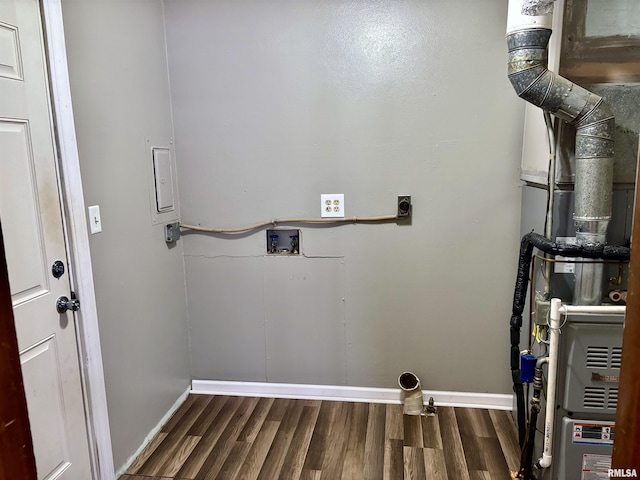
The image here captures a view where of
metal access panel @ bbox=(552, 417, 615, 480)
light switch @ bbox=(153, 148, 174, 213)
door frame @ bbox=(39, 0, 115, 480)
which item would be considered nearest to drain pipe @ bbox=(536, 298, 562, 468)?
metal access panel @ bbox=(552, 417, 615, 480)

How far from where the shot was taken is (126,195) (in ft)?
6.98

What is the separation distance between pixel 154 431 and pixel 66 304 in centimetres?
102

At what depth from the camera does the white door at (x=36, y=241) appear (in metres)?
1.49

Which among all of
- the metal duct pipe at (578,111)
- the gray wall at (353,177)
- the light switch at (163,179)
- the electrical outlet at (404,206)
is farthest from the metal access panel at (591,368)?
the light switch at (163,179)

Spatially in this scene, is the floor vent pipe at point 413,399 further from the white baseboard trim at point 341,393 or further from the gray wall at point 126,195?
the gray wall at point 126,195

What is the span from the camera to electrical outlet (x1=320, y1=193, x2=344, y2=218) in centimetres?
250

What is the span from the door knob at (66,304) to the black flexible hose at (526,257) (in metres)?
1.85

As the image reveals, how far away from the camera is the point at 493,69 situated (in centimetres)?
229

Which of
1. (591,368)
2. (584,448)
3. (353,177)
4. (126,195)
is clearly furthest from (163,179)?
(584,448)

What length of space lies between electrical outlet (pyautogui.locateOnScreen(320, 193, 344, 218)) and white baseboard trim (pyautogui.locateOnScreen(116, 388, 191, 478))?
4.73 feet

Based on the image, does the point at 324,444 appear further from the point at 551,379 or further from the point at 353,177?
the point at 353,177

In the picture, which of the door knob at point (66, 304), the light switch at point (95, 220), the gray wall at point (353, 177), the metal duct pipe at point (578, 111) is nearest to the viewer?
the metal duct pipe at point (578, 111)

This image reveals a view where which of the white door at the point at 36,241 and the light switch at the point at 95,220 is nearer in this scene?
the white door at the point at 36,241

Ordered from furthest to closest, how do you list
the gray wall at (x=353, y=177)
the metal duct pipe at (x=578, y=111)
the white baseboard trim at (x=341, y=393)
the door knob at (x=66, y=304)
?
1. the white baseboard trim at (x=341, y=393)
2. the gray wall at (x=353, y=177)
3. the door knob at (x=66, y=304)
4. the metal duct pipe at (x=578, y=111)
